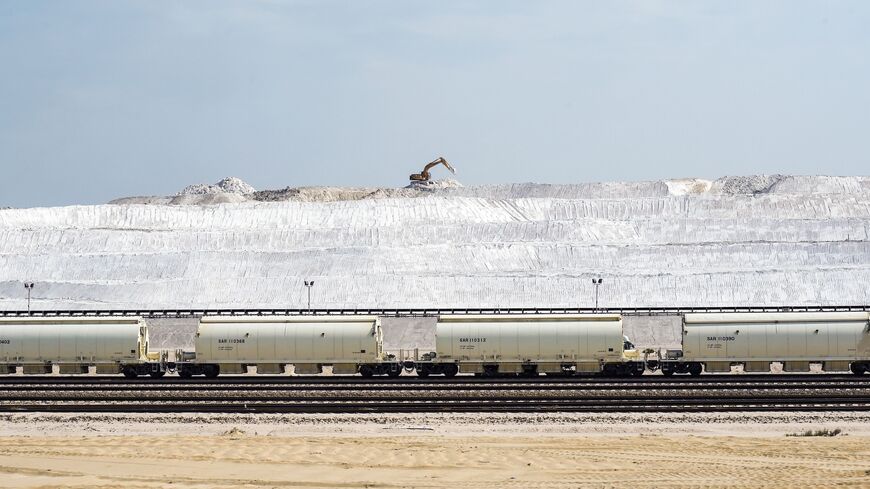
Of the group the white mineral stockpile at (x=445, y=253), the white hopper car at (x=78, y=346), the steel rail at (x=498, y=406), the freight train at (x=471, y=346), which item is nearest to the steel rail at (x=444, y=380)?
the freight train at (x=471, y=346)

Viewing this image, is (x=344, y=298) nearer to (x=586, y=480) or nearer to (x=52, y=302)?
(x=52, y=302)

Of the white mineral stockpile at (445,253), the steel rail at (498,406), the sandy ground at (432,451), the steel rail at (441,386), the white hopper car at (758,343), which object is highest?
the white mineral stockpile at (445,253)

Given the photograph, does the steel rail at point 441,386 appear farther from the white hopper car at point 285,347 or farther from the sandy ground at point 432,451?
the sandy ground at point 432,451

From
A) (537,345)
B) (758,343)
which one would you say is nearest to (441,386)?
(537,345)

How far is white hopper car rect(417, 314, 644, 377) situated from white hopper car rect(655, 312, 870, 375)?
6.80 ft

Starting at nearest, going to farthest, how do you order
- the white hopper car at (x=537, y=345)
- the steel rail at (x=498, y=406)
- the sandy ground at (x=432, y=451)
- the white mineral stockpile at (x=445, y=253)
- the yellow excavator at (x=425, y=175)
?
the sandy ground at (x=432, y=451)
the steel rail at (x=498, y=406)
the white hopper car at (x=537, y=345)
the white mineral stockpile at (x=445, y=253)
the yellow excavator at (x=425, y=175)

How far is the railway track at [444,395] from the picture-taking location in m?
34.9

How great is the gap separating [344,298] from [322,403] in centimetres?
5325

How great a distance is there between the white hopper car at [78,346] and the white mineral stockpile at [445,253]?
40.9 m

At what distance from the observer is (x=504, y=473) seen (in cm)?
2433

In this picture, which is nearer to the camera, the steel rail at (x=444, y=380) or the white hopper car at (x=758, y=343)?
the steel rail at (x=444, y=380)

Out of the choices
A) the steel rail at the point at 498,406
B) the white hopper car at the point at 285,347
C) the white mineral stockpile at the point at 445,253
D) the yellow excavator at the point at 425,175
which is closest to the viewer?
the steel rail at the point at 498,406

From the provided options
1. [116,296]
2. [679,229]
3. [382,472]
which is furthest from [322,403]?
[679,229]

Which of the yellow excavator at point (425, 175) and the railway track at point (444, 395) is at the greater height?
the yellow excavator at point (425, 175)
